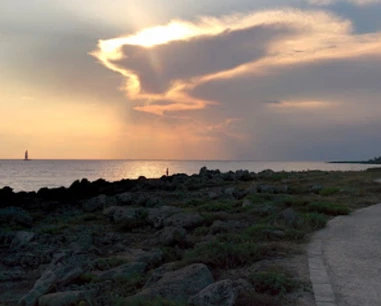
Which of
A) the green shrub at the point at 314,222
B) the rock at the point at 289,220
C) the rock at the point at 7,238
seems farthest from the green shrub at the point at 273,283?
the rock at the point at 7,238

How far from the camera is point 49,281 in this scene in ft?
27.0

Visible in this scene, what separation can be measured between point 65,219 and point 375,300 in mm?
15260

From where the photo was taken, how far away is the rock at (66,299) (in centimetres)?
710

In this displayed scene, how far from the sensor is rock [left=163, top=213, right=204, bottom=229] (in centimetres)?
1402

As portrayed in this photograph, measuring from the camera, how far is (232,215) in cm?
1540

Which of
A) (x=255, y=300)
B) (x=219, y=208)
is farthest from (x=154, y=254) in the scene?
(x=219, y=208)

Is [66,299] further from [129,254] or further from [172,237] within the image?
[129,254]

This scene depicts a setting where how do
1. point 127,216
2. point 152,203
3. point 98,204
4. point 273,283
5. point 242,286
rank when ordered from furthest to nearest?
point 98,204, point 152,203, point 127,216, point 273,283, point 242,286

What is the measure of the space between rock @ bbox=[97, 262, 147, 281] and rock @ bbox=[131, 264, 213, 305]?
1335 mm

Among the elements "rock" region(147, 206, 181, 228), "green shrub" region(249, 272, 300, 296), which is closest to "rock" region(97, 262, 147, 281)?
"green shrub" region(249, 272, 300, 296)

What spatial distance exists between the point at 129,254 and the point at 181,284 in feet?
17.8

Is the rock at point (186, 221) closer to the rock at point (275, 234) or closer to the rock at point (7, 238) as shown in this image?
the rock at point (275, 234)

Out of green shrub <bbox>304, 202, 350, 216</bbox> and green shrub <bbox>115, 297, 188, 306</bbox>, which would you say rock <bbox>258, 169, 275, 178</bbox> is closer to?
green shrub <bbox>304, 202, 350, 216</bbox>

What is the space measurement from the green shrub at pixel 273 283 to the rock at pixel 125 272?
8.04 feet
